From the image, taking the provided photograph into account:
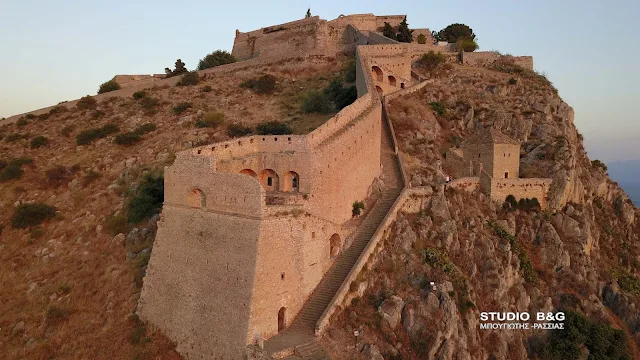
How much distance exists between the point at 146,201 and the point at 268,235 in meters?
10.4

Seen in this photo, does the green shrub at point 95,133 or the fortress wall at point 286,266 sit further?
the green shrub at point 95,133

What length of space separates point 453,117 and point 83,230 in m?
23.6

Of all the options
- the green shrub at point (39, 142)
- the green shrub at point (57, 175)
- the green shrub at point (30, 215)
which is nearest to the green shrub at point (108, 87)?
the green shrub at point (39, 142)

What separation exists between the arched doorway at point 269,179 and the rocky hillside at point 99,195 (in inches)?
234

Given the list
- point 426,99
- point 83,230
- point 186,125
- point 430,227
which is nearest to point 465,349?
point 430,227

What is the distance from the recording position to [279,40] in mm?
51750

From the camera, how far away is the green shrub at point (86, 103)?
42.0m

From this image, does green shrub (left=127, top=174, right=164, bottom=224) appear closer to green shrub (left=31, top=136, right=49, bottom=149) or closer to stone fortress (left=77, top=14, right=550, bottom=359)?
stone fortress (left=77, top=14, right=550, bottom=359)

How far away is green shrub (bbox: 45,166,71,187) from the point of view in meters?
30.4

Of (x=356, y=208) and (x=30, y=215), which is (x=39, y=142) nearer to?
(x=30, y=215)

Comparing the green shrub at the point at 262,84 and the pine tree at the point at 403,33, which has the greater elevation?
the pine tree at the point at 403,33

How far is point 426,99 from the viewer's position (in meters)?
36.5

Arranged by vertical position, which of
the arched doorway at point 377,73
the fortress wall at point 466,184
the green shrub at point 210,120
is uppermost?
the arched doorway at point 377,73

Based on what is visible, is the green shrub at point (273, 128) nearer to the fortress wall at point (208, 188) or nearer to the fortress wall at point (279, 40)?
the fortress wall at point (208, 188)
